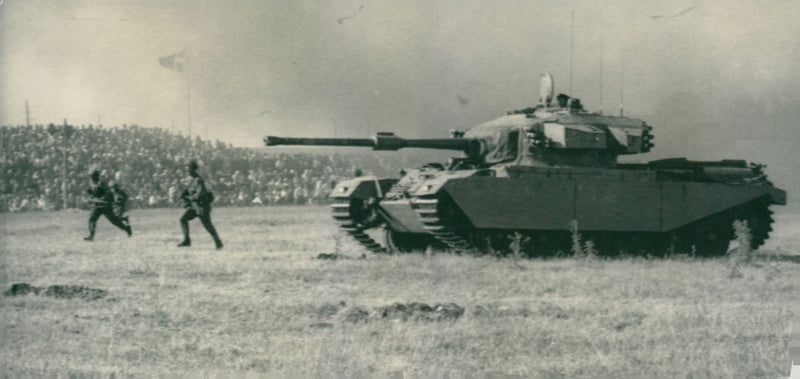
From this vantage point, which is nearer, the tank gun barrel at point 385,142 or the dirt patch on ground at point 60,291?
the dirt patch on ground at point 60,291

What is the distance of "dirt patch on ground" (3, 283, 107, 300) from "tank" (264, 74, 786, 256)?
11.2 feet

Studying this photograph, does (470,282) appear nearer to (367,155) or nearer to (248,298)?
(248,298)

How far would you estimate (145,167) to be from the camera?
23.2m

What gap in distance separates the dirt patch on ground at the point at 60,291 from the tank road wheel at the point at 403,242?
602 cm

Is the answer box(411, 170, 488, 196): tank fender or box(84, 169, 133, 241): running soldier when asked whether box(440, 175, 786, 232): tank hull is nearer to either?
box(411, 170, 488, 196): tank fender

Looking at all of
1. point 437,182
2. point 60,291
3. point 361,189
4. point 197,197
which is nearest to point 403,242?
point 361,189

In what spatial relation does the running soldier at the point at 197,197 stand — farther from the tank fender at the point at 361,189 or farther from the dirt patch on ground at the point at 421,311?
the dirt patch on ground at the point at 421,311

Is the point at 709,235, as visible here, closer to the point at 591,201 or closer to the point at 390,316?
the point at 591,201

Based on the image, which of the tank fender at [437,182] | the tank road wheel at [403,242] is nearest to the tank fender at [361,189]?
the tank road wheel at [403,242]

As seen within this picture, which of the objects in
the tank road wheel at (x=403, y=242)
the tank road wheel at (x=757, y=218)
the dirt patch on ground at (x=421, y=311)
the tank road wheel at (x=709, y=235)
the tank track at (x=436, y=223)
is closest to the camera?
the dirt patch on ground at (x=421, y=311)

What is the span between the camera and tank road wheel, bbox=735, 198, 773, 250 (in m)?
15.4

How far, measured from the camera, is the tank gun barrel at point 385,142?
13.1 meters

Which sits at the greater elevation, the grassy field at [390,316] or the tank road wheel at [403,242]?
the tank road wheel at [403,242]

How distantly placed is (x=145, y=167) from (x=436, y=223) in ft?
37.9
